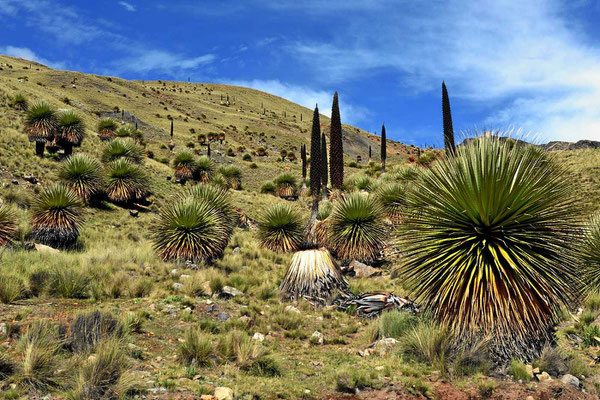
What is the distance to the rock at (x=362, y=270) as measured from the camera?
15555mm

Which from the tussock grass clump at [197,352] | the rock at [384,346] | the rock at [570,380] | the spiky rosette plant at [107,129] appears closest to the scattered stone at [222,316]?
the tussock grass clump at [197,352]

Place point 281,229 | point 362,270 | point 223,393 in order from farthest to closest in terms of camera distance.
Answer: point 281,229, point 362,270, point 223,393

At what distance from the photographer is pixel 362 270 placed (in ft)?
51.7

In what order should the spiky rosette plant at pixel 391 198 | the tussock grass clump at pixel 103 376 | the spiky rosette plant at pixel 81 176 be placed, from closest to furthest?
the tussock grass clump at pixel 103 376, the spiky rosette plant at pixel 391 198, the spiky rosette plant at pixel 81 176

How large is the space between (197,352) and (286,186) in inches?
1179

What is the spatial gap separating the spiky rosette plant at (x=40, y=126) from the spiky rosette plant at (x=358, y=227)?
19.1 metres

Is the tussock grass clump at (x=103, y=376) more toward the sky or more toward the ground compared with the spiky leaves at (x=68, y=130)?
more toward the ground

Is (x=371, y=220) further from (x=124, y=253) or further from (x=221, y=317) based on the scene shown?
(x=124, y=253)

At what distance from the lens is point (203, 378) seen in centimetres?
613

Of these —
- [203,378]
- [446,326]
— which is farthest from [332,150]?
[203,378]

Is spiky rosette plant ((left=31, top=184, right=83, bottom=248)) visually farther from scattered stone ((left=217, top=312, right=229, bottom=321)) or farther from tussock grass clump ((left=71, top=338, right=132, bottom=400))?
tussock grass clump ((left=71, top=338, right=132, bottom=400))

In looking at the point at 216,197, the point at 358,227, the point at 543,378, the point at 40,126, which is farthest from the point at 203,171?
the point at 543,378

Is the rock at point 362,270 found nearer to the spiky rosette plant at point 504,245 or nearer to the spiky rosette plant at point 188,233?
the spiky rosette plant at point 188,233

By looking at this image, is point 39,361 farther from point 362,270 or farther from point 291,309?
point 362,270
